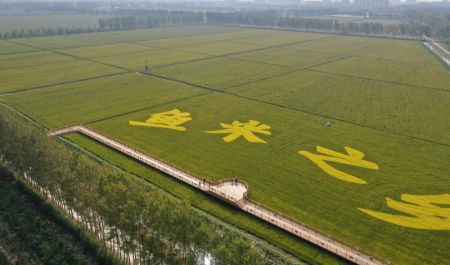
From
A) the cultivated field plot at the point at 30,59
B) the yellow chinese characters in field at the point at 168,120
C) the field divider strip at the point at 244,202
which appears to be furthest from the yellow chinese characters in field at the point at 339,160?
the cultivated field plot at the point at 30,59

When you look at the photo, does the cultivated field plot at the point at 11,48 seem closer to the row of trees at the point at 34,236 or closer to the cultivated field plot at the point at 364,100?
the cultivated field plot at the point at 364,100

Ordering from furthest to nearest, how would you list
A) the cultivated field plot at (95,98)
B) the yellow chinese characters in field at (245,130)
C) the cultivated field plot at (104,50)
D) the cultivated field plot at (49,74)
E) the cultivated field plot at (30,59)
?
the cultivated field plot at (104,50)
the cultivated field plot at (30,59)
the cultivated field plot at (49,74)
the cultivated field plot at (95,98)
the yellow chinese characters in field at (245,130)

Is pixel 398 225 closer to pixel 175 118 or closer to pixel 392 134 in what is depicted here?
pixel 392 134

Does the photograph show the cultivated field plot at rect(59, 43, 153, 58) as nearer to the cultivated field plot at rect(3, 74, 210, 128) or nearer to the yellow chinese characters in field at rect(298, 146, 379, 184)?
the cultivated field plot at rect(3, 74, 210, 128)

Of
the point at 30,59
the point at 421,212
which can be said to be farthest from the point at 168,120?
the point at 30,59

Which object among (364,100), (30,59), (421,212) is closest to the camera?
(421,212)

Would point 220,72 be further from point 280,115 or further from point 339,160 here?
point 339,160
